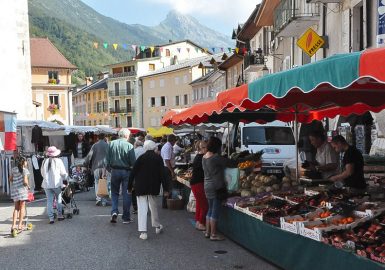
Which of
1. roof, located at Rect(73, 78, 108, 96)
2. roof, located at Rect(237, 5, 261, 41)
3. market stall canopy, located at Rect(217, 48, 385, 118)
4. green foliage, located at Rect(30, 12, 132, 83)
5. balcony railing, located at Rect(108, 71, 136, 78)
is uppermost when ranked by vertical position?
green foliage, located at Rect(30, 12, 132, 83)

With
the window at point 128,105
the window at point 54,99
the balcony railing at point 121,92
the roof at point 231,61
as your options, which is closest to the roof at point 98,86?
the balcony railing at point 121,92

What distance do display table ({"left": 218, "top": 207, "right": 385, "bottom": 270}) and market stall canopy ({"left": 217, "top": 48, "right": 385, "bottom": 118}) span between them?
5.41 ft

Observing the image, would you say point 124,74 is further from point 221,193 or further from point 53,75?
point 221,193

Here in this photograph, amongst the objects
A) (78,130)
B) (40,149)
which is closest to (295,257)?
(40,149)

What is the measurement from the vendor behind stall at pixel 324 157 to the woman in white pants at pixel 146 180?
278 cm

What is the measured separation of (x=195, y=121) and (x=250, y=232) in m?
5.53

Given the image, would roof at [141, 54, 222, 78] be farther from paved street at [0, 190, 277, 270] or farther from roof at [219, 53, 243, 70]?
paved street at [0, 190, 277, 270]

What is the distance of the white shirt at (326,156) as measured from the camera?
26.6ft

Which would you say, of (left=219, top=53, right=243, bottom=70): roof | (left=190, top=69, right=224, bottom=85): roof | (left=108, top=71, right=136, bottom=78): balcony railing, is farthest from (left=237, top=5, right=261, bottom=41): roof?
(left=108, top=71, right=136, bottom=78): balcony railing

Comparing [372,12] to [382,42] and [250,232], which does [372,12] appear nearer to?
[382,42]

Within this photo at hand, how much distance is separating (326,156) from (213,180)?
222cm

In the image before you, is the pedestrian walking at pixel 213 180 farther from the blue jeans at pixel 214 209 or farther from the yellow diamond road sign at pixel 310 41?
the yellow diamond road sign at pixel 310 41

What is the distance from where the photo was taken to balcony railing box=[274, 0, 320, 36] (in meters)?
17.4

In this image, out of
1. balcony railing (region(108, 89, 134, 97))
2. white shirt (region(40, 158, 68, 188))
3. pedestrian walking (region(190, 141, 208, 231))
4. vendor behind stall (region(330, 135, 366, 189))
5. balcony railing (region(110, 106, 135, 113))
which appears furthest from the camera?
balcony railing (region(110, 106, 135, 113))
